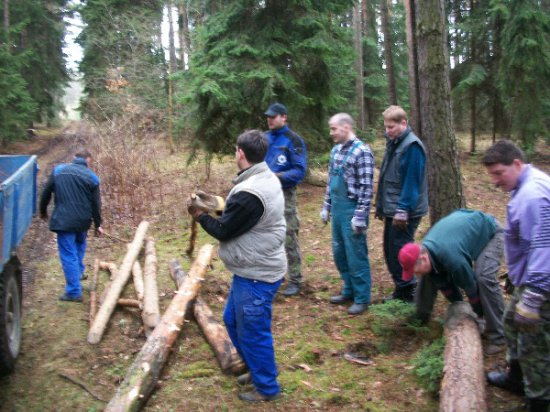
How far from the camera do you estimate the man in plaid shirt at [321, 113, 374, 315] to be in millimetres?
5605

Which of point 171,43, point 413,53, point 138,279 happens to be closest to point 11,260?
point 138,279

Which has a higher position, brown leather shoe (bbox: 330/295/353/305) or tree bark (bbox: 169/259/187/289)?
tree bark (bbox: 169/259/187/289)

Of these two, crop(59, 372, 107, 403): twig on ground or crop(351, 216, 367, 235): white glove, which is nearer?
crop(59, 372, 107, 403): twig on ground

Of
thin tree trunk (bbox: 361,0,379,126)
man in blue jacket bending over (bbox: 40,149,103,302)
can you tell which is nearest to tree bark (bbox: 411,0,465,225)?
man in blue jacket bending over (bbox: 40,149,103,302)

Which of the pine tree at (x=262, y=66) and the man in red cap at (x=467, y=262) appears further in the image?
the pine tree at (x=262, y=66)

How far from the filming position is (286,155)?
20.6 ft

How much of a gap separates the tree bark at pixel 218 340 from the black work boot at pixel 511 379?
2.34 m

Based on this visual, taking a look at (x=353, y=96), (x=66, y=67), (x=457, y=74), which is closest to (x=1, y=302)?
(x=457, y=74)

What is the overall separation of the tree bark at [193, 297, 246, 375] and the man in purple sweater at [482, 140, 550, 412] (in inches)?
102

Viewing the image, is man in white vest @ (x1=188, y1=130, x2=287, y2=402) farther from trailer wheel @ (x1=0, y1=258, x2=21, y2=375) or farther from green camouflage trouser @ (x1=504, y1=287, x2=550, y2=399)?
trailer wheel @ (x1=0, y1=258, x2=21, y2=375)

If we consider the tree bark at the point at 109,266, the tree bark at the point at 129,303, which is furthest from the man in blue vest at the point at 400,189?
the tree bark at the point at 109,266

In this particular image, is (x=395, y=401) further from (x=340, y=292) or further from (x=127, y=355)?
(x=127, y=355)

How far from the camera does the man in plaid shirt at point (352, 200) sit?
5605mm

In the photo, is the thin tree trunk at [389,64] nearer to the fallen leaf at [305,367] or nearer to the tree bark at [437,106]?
the tree bark at [437,106]
